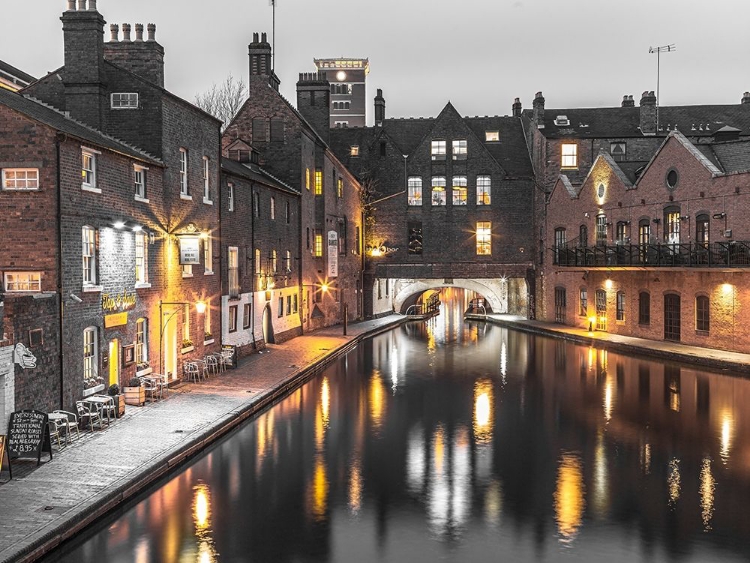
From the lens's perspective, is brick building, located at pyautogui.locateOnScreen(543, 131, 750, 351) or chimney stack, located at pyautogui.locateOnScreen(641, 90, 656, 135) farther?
chimney stack, located at pyautogui.locateOnScreen(641, 90, 656, 135)

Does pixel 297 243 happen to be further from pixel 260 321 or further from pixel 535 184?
pixel 535 184

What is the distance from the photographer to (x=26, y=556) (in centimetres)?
934

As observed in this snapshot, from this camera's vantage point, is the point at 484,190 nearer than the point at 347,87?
Yes

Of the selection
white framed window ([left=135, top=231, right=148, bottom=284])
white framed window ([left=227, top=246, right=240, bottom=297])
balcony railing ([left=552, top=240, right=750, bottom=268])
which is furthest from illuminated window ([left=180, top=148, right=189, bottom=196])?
balcony railing ([left=552, top=240, right=750, bottom=268])

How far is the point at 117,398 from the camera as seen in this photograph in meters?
17.2

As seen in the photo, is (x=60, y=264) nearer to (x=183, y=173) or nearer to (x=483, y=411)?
(x=183, y=173)

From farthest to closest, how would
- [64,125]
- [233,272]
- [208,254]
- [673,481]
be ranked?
[233,272]
[208,254]
[64,125]
[673,481]

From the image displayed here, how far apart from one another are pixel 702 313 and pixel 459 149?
73.5ft

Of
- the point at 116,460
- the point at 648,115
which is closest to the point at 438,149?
the point at 648,115

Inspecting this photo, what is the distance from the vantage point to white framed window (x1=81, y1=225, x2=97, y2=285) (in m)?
17.2

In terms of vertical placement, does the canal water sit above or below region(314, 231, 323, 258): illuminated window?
below

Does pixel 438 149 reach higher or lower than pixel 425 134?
lower

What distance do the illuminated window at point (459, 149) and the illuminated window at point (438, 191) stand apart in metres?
1.69

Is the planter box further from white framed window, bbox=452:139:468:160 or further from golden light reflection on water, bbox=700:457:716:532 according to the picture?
white framed window, bbox=452:139:468:160
